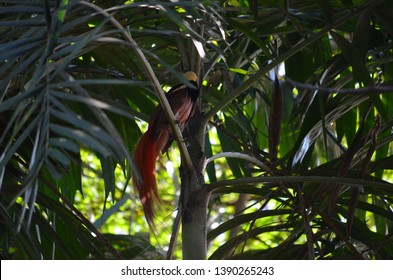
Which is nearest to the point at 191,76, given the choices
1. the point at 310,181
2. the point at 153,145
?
the point at 153,145

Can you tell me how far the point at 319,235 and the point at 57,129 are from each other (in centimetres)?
93

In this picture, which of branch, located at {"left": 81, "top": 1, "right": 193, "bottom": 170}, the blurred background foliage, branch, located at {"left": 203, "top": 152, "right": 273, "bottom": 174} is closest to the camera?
branch, located at {"left": 81, "top": 1, "right": 193, "bottom": 170}

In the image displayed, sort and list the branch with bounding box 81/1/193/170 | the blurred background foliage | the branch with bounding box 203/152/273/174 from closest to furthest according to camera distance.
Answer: the branch with bounding box 81/1/193/170 → the blurred background foliage → the branch with bounding box 203/152/273/174

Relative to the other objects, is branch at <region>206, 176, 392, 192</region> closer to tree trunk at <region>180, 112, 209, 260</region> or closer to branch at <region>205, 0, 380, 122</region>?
tree trunk at <region>180, 112, 209, 260</region>

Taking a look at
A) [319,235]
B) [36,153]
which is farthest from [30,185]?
[319,235]

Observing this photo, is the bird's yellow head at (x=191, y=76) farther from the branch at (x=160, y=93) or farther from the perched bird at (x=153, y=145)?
the branch at (x=160, y=93)

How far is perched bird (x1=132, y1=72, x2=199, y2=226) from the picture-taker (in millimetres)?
1212

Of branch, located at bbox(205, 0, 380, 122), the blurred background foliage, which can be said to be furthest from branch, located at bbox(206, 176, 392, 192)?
branch, located at bbox(205, 0, 380, 122)

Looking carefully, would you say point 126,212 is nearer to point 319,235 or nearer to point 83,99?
point 319,235

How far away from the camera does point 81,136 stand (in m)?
0.65

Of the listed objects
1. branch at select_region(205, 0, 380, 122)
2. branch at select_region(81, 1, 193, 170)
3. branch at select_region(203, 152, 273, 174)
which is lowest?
branch at select_region(81, 1, 193, 170)

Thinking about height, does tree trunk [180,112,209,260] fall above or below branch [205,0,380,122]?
below

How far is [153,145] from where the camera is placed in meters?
1.27

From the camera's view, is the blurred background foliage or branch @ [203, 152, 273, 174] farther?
branch @ [203, 152, 273, 174]
